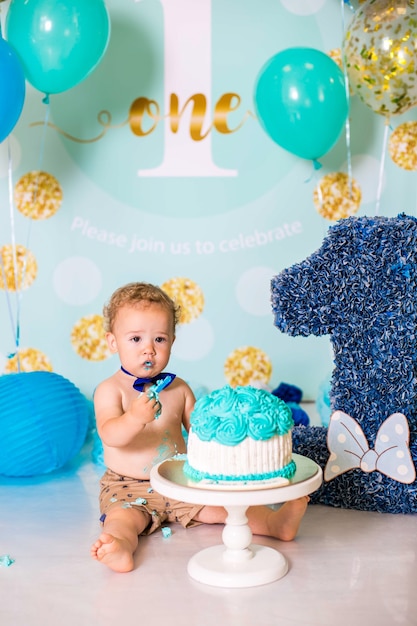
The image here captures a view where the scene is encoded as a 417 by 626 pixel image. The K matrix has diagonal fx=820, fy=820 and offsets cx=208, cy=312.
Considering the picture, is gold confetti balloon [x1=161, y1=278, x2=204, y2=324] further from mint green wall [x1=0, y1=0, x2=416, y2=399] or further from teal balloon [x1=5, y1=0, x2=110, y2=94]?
teal balloon [x1=5, y1=0, x2=110, y2=94]

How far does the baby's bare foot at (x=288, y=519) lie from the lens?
203cm

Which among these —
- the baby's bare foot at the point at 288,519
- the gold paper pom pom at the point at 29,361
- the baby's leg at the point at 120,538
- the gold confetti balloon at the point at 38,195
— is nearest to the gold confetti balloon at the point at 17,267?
the gold confetti balloon at the point at 38,195

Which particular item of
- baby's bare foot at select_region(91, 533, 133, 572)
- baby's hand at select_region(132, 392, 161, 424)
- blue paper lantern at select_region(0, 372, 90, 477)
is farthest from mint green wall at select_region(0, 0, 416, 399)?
baby's bare foot at select_region(91, 533, 133, 572)

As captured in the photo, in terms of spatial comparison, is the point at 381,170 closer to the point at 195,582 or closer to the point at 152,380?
the point at 152,380

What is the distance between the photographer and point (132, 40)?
339 cm

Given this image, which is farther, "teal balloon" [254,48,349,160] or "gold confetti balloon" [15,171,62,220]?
"gold confetti balloon" [15,171,62,220]

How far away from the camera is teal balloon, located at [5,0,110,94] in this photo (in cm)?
279

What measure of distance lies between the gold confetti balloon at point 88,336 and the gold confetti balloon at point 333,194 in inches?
41.6

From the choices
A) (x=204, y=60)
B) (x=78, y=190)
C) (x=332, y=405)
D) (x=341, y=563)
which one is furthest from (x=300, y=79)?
(x=341, y=563)

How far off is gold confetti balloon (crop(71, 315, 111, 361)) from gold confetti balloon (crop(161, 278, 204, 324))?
1.06 feet

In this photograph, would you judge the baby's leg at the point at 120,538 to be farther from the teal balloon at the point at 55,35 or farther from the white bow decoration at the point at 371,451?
the teal balloon at the point at 55,35

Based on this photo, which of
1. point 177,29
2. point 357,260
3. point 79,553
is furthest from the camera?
point 177,29

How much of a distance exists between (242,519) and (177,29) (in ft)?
7.33

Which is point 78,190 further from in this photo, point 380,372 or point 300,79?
point 380,372
